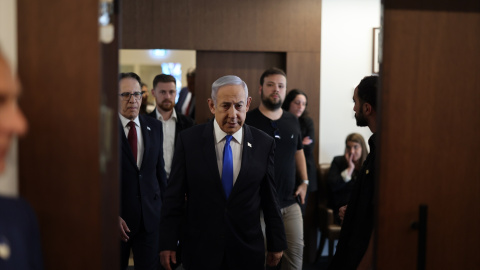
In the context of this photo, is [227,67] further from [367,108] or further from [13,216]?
[13,216]

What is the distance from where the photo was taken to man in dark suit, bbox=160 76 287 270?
3014mm

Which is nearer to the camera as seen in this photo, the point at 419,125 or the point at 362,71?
the point at 419,125

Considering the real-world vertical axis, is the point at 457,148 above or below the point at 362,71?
below

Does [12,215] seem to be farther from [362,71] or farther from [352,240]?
[362,71]

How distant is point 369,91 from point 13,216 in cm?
227

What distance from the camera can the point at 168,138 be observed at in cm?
535

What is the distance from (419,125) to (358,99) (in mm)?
1210

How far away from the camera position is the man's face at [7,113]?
152 cm

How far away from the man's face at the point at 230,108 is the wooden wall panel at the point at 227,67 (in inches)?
123

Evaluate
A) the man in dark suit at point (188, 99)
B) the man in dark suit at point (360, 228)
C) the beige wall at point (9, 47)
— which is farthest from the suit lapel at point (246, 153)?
the man in dark suit at point (188, 99)

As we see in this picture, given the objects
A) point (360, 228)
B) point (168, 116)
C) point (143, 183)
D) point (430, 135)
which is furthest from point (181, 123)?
point (430, 135)

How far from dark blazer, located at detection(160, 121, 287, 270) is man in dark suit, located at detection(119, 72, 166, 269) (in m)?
0.76

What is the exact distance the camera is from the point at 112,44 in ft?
6.89

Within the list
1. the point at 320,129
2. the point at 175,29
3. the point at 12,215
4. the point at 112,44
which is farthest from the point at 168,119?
the point at 12,215
